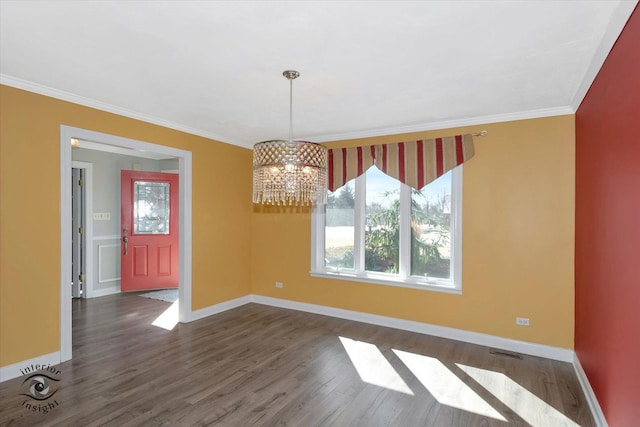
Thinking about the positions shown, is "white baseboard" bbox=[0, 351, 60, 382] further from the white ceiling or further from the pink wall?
the pink wall

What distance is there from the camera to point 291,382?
2.87 metres

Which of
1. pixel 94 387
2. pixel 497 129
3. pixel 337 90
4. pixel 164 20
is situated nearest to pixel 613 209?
pixel 497 129

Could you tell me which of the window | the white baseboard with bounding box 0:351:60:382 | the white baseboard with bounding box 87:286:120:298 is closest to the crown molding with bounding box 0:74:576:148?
the window

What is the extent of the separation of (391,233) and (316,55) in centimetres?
262

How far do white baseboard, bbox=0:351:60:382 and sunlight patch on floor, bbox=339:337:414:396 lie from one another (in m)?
2.73

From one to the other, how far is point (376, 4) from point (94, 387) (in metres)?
3.39

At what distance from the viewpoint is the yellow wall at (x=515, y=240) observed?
3.36 metres

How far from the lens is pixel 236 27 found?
1.99 meters

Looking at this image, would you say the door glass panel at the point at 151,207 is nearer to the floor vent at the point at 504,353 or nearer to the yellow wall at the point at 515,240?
the yellow wall at the point at 515,240

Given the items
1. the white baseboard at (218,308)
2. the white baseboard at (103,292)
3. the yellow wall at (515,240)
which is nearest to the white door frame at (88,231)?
the white baseboard at (103,292)

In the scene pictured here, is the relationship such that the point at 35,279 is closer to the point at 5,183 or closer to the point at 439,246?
the point at 5,183

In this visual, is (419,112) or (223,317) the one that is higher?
(419,112)

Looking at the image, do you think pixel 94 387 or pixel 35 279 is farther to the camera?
pixel 35 279
